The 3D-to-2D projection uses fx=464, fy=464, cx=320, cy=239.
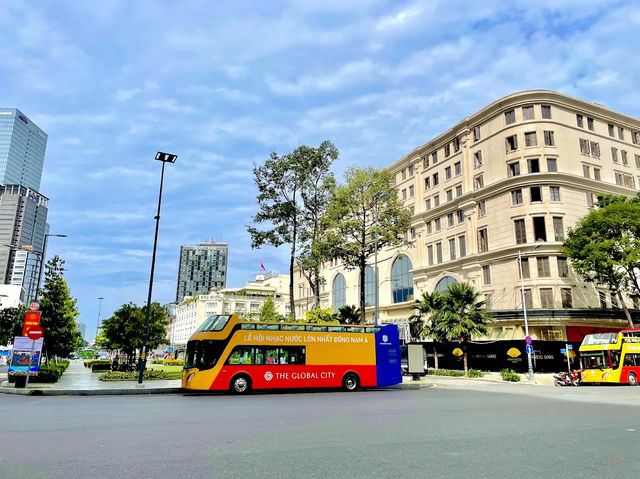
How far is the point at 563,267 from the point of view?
44406mm

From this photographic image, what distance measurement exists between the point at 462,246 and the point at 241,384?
37.9 meters

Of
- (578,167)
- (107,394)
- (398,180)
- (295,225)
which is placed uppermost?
(398,180)

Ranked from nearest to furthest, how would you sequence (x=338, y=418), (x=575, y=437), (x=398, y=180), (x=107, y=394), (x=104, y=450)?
(x=104, y=450), (x=575, y=437), (x=338, y=418), (x=107, y=394), (x=398, y=180)

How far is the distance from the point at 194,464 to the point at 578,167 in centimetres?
5137

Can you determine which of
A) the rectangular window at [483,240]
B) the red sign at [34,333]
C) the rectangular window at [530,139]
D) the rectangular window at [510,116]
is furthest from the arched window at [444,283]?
the red sign at [34,333]

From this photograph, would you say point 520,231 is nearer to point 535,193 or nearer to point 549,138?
point 535,193

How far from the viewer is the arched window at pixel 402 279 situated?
61.4m

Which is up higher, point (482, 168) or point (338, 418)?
point (482, 168)

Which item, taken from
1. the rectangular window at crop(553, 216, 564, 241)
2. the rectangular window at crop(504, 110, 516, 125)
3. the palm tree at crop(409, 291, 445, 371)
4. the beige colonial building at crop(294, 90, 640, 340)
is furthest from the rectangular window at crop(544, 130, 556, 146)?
the palm tree at crop(409, 291, 445, 371)

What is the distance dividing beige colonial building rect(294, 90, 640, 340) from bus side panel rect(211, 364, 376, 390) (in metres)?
25.2

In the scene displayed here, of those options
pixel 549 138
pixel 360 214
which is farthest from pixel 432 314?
pixel 549 138

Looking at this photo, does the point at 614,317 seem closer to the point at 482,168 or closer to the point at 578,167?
the point at 578,167

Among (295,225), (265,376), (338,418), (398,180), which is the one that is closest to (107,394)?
(265,376)

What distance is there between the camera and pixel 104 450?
7.50 m
